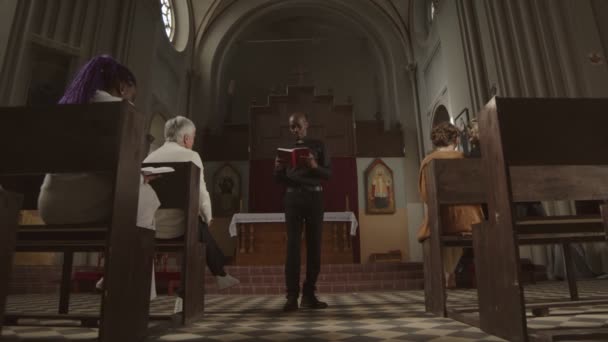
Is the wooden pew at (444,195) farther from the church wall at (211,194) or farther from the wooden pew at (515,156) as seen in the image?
the church wall at (211,194)

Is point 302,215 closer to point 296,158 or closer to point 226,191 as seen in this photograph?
point 296,158

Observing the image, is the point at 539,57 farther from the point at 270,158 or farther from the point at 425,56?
the point at 270,158

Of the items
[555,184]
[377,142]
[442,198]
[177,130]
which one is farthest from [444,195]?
[377,142]

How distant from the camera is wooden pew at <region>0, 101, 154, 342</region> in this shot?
70.5 inches

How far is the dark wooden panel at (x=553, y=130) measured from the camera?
1981mm

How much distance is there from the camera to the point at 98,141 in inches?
71.9

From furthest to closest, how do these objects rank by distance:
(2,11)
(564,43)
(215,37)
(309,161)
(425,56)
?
(215,37) → (425,56) → (564,43) → (2,11) → (309,161)

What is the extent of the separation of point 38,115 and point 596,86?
691 cm

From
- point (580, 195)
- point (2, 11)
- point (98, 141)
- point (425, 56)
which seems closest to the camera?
point (98, 141)

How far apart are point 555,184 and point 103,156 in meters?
2.26

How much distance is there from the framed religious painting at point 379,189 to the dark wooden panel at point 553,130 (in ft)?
33.3

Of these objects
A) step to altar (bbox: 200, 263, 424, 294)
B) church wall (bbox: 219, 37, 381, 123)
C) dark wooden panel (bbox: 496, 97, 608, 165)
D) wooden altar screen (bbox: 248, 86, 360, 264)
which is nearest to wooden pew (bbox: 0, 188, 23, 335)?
dark wooden panel (bbox: 496, 97, 608, 165)

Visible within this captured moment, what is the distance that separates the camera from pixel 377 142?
41.4 ft

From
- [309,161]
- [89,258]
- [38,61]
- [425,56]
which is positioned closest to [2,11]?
[38,61]
